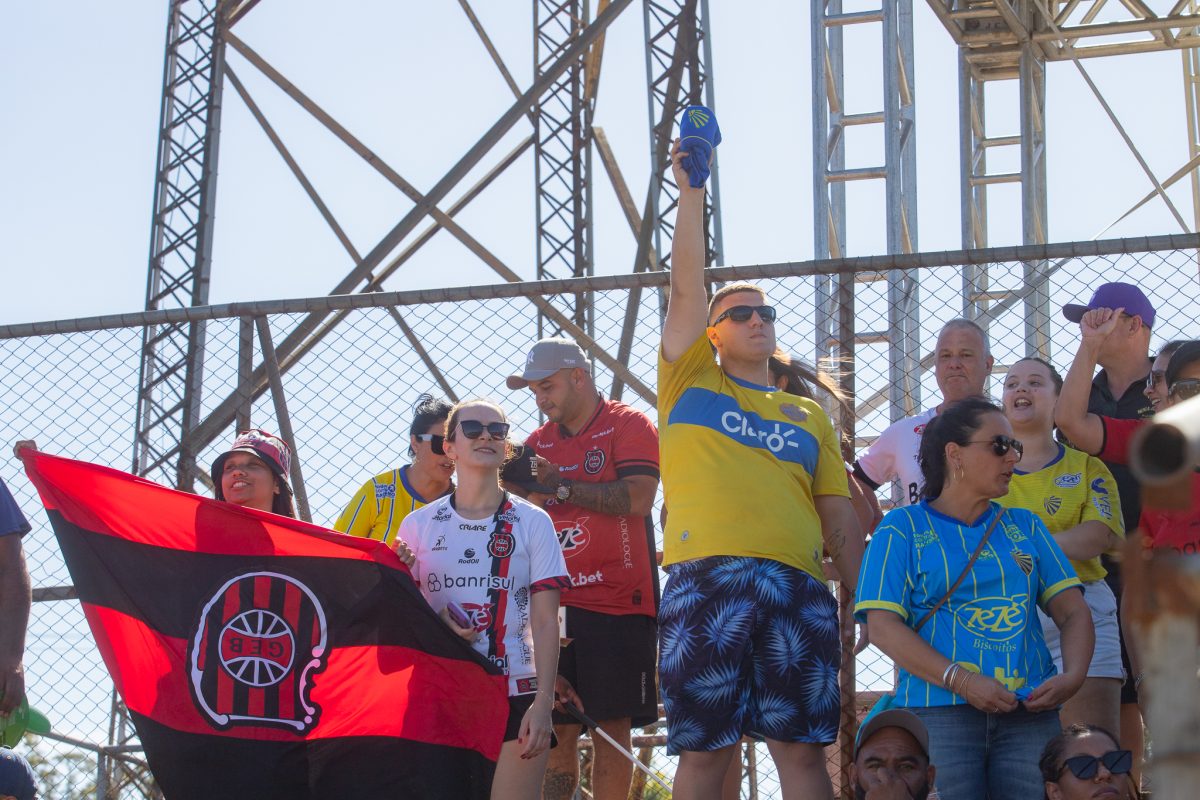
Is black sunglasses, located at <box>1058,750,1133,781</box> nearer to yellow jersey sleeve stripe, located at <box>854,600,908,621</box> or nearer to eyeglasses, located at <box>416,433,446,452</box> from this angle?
yellow jersey sleeve stripe, located at <box>854,600,908,621</box>

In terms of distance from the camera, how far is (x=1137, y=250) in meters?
5.12

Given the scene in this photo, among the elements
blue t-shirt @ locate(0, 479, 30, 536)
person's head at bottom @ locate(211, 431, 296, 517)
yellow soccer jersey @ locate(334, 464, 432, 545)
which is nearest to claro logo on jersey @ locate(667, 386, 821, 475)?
yellow soccer jersey @ locate(334, 464, 432, 545)

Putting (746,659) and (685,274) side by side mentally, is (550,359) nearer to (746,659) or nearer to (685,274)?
(685,274)

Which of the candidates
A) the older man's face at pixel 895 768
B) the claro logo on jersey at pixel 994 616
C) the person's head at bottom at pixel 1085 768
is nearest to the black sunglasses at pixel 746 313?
the claro logo on jersey at pixel 994 616

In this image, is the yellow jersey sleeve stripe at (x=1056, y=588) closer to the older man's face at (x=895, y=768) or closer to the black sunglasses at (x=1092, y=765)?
the black sunglasses at (x=1092, y=765)

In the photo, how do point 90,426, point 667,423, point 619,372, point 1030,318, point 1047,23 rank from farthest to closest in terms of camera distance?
point 1047,23, point 1030,318, point 619,372, point 90,426, point 667,423

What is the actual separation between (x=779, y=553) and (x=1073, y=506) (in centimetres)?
112

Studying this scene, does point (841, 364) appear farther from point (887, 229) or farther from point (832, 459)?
point (887, 229)

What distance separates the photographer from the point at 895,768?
385 cm

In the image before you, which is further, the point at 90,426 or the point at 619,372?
the point at 619,372

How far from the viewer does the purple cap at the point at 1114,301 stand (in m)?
4.83

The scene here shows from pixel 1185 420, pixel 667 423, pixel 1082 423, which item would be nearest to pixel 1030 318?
pixel 1082 423

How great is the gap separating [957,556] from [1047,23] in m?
8.52

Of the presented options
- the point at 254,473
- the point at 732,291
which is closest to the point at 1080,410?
the point at 732,291
